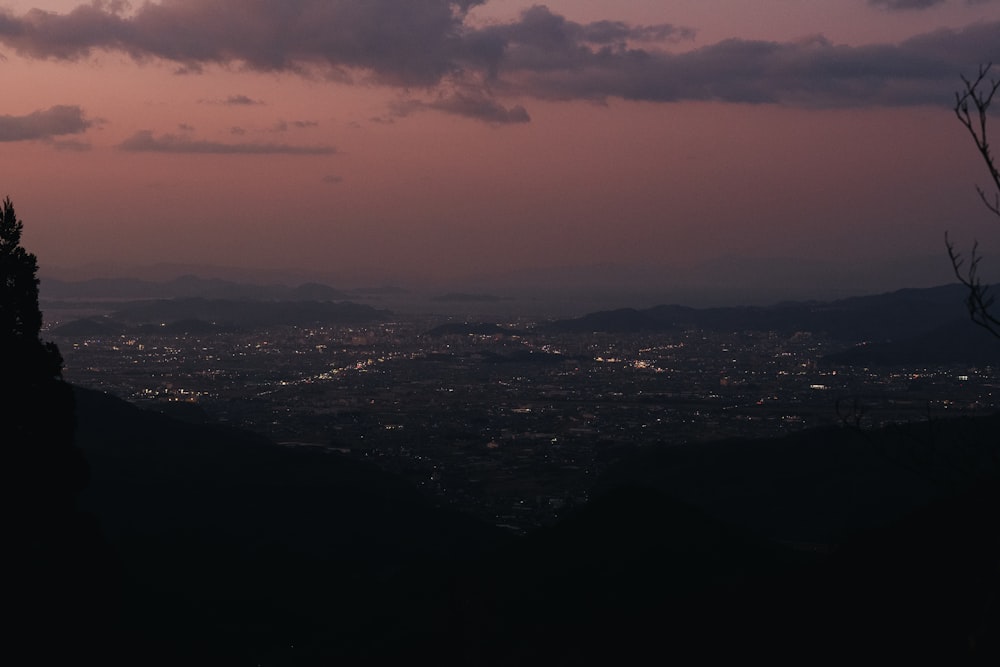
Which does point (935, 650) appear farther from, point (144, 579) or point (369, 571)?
point (369, 571)

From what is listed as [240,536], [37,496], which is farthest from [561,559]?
[37,496]

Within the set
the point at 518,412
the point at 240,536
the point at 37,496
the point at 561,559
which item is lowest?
the point at 518,412

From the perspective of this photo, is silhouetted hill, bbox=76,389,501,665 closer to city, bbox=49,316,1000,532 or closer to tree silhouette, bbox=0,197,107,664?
tree silhouette, bbox=0,197,107,664

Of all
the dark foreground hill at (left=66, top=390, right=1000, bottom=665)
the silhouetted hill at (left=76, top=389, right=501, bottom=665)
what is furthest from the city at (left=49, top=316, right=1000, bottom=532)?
the silhouetted hill at (left=76, top=389, right=501, bottom=665)

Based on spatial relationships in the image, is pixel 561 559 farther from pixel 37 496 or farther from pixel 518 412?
pixel 518 412

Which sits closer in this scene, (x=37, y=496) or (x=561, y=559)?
(x=37, y=496)

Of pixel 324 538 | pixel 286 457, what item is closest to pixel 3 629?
pixel 324 538

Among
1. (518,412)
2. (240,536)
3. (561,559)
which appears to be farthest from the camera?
(518,412)

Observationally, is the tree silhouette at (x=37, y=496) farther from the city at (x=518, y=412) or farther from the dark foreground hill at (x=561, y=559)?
the city at (x=518, y=412)

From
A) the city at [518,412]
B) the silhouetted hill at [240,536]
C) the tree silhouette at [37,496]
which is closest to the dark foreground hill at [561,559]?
the silhouetted hill at [240,536]
